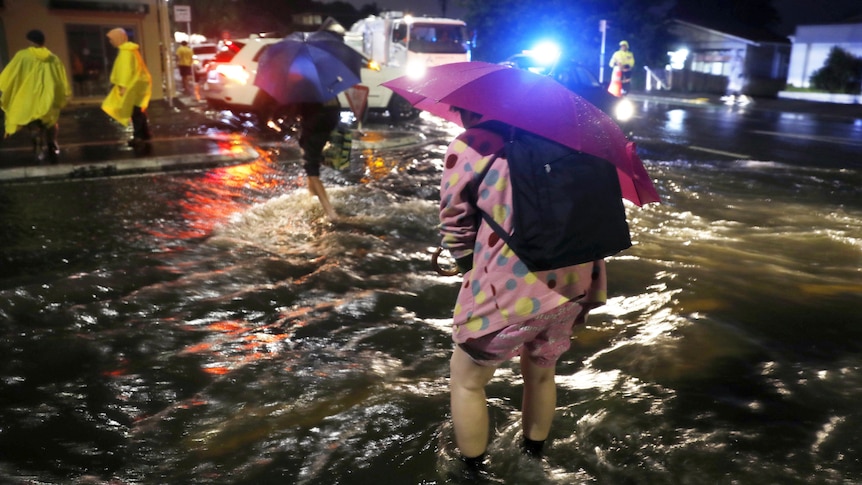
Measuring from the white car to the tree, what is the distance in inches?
938

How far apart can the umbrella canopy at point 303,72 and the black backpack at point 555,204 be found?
178 inches

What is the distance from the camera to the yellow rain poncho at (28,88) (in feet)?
32.5

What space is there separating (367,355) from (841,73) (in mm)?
30356

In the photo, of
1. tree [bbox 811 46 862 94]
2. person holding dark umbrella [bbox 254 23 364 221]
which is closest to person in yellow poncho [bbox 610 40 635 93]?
tree [bbox 811 46 862 94]

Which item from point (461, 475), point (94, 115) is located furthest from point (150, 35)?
point (461, 475)

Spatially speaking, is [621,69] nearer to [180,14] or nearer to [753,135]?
[753,135]

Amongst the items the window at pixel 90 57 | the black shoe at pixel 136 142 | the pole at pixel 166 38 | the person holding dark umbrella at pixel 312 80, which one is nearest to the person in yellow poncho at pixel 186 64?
the pole at pixel 166 38

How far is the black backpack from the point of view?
2.35m

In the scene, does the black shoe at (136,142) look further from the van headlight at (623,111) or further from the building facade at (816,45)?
the building facade at (816,45)

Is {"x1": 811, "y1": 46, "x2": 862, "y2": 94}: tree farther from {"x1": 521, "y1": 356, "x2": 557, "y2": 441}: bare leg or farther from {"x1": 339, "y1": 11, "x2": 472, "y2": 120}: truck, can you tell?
{"x1": 521, "y1": 356, "x2": 557, "y2": 441}: bare leg

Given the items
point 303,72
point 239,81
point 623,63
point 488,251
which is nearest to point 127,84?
point 239,81

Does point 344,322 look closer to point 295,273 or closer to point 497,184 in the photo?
point 295,273

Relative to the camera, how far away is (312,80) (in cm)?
664

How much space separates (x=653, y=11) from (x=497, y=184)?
41200mm
